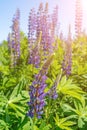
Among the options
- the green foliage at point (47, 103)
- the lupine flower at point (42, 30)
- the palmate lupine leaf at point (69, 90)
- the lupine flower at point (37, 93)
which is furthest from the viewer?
the lupine flower at point (42, 30)

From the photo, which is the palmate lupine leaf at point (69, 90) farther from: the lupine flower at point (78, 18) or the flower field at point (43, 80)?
the lupine flower at point (78, 18)

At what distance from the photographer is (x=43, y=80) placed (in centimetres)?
261

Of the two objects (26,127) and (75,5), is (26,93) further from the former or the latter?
(75,5)

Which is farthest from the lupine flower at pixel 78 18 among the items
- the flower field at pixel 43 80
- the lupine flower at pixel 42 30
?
the lupine flower at pixel 42 30

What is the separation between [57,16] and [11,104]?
321 cm

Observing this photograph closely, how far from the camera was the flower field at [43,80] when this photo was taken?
271 centimetres

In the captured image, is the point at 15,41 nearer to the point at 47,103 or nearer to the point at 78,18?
the point at 78,18

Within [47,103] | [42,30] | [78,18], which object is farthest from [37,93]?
[78,18]

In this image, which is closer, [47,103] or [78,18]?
[47,103]

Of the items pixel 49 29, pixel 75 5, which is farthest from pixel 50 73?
pixel 75 5

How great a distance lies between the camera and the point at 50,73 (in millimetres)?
4531

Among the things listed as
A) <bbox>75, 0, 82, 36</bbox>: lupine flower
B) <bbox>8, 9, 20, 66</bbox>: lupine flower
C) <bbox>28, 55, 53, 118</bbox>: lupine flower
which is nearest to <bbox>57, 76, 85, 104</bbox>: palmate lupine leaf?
<bbox>28, 55, 53, 118</bbox>: lupine flower

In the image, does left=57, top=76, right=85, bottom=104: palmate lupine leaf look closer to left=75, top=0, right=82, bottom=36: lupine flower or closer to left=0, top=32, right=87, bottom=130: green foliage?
left=0, top=32, right=87, bottom=130: green foliage

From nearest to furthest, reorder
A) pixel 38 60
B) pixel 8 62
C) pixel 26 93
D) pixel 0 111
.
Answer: pixel 0 111
pixel 26 93
pixel 38 60
pixel 8 62
